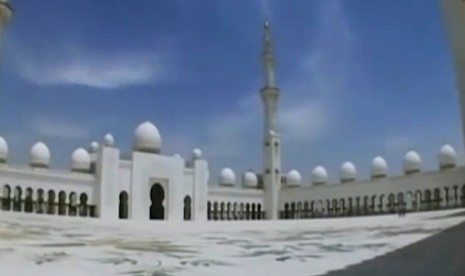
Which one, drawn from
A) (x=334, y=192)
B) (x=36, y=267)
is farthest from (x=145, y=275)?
(x=334, y=192)

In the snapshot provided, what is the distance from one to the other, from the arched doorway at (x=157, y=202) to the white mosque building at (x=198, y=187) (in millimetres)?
50

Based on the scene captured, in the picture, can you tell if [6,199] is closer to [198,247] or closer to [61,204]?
[61,204]

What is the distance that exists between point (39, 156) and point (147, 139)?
5153mm

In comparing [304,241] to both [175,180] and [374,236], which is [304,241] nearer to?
[374,236]

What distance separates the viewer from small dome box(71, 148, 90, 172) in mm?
28405

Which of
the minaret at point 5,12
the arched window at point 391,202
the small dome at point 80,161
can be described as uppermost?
the minaret at point 5,12

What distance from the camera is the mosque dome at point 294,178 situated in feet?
112

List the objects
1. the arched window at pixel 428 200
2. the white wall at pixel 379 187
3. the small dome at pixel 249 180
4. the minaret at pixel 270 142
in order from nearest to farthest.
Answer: the white wall at pixel 379 187, the arched window at pixel 428 200, the minaret at pixel 270 142, the small dome at pixel 249 180

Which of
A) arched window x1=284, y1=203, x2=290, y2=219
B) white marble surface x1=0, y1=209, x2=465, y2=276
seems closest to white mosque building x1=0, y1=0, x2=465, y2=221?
arched window x1=284, y1=203, x2=290, y2=219

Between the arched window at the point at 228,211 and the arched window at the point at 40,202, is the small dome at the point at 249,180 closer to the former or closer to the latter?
the arched window at the point at 228,211

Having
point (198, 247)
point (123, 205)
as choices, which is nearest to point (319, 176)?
point (123, 205)

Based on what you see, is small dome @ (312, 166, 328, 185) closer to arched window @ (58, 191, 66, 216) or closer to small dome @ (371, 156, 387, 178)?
small dome @ (371, 156, 387, 178)

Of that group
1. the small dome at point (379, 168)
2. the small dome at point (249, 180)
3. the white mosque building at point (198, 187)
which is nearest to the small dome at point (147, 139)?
the white mosque building at point (198, 187)

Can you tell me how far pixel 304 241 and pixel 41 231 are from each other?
643cm
